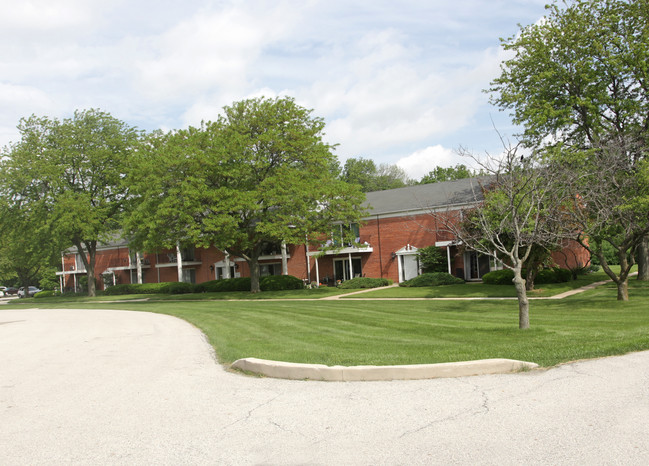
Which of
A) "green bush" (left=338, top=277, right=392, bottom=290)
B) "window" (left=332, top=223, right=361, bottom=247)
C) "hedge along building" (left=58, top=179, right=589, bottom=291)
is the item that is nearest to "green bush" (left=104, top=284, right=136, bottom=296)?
"hedge along building" (left=58, top=179, right=589, bottom=291)

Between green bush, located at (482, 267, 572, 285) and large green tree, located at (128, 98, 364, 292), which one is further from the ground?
large green tree, located at (128, 98, 364, 292)

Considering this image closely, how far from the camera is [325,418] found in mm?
6184

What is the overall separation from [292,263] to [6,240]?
31448 mm

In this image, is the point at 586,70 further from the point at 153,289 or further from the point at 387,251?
the point at 153,289

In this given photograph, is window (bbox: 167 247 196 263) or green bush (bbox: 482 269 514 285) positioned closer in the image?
green bush (bbox: 482 269 514 285)

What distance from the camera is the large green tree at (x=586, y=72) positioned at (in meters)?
25.8

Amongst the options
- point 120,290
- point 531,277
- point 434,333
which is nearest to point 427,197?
point 531,277

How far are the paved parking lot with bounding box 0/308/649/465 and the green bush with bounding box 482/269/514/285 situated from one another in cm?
2123

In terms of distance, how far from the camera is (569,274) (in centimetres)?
3016

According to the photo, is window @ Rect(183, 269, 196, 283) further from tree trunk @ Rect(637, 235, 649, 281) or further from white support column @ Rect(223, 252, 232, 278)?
tree trunk @ Rect(637, 235, 649, 281)

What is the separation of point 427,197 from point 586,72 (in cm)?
1336

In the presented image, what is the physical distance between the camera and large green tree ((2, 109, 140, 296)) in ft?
128

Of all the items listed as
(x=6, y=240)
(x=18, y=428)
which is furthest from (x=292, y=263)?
(x=18, y=428)

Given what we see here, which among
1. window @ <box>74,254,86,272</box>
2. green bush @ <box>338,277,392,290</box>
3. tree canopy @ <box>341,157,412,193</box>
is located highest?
tree canopy @ <box>341,157,412,193</box>
